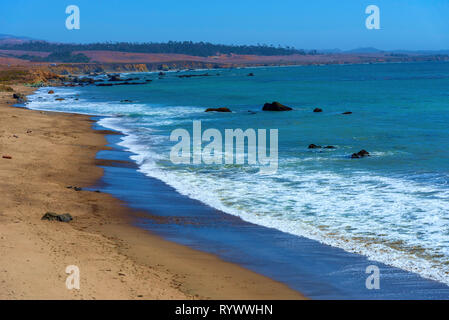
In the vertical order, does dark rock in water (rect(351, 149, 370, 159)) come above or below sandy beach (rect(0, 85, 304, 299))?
above

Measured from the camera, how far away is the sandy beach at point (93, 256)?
700 centimetres

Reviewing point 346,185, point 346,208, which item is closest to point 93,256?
point 346,208

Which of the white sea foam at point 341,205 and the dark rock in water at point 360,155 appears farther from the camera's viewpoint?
the dark rock in water at point 360,155

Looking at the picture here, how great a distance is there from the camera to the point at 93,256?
8.36 m

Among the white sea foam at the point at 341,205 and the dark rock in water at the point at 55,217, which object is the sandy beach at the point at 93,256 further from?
the white sea foam at the point at 341,205

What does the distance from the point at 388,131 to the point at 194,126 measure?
37.2 feet

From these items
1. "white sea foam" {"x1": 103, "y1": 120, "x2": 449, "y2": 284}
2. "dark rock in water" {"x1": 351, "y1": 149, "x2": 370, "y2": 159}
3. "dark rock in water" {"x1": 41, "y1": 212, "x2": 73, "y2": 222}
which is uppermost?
"dark rock in water" {"x1": 351, "y1": 149, "x2": 370, "y2": 159}

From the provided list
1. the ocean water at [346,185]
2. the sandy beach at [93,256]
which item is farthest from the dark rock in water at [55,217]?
the ocean water at [346,185]

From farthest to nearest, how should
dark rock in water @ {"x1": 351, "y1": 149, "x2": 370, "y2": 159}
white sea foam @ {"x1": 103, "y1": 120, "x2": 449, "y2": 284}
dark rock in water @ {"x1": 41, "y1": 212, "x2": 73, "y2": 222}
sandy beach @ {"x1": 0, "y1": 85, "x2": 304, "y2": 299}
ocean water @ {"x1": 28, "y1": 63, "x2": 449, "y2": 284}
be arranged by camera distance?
dark rock in water @ {"x1": 351, "y1": 149, "x2": 370, "y2": 159}
dark rock in water @ {"x1": 41, "y1": 212, "x2": 73, "y2": 222}
ocean water @ {"x1": 28, "y1": 63, "x2": 449, "y2": 284}
white sea foam @ {"x1": 103, "y1": 120, "x2": 449, "y2": 284}
sandy beach @ {"x1": 0, "y1": 85, "x2": 304, "y2": 299}

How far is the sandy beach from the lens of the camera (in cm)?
700

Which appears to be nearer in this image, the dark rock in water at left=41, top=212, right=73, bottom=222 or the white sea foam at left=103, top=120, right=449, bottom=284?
the white sea foam at left=103, top=120, right=449, bottom=284

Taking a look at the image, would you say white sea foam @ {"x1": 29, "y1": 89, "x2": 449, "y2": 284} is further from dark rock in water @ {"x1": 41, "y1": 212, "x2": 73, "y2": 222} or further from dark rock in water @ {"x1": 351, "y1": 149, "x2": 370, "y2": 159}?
dark rock in water @ {"x1": 41, "y1": 212, "x2": 73, "y2": 222}

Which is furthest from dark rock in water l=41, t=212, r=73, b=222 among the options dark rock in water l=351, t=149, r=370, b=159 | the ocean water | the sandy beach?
dark rock in water l=351, t=149, r=370, b=159

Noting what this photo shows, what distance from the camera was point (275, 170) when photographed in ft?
56.0
